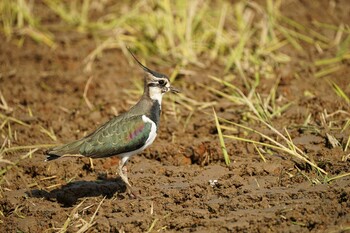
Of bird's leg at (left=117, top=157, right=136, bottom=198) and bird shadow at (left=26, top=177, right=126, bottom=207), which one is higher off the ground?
bird's leg at (left=117, top=157, right=136, bottom=198)

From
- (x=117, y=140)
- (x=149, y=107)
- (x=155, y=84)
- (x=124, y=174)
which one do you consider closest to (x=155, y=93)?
(x=155, y=84)

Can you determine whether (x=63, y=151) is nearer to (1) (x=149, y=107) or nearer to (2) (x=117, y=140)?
(2) (x=117, y=140)

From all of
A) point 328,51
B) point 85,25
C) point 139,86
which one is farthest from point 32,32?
point 328,51

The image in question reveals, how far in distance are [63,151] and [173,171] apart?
1.11 metres

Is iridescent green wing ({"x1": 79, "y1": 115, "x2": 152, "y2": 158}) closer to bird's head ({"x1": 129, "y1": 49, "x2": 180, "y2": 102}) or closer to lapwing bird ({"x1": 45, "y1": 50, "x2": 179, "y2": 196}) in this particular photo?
lapwing bird ({"x1": 45, "y1": 50, "x2": 179, "y2": 196})

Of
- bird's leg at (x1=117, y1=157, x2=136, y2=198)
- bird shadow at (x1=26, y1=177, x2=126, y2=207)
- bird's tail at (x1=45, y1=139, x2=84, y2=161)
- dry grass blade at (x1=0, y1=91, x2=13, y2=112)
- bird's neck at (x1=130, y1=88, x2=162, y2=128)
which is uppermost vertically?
bird's neck at (x1=130, y1=88, x2=162, y2=128)

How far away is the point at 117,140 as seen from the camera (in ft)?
22.1

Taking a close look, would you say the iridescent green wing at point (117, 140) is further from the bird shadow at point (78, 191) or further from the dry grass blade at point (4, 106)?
the dry grass blade at point (4, 106)

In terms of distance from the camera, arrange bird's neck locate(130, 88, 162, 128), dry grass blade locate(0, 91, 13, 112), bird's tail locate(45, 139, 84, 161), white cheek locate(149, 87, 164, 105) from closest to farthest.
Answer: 1. bird's tail locate(45, 139, 84, 161)
2. bird's neck locate(130, 88, 162, 128)
3. white cheek locate(149, 87, 164, 105)
4. dry grass blade locate(0, 91, 13, 112)

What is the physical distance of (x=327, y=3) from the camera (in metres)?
12.0

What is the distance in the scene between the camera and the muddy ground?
19.6 feet

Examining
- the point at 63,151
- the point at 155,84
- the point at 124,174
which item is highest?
the point at 155,84

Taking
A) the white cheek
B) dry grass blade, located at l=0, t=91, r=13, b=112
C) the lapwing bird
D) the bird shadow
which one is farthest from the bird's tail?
dry grass blade, located at l=0, t=91, r=13, b=112

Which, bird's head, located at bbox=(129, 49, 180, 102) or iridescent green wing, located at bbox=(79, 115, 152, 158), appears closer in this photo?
iridescent green wing, located at bbox=(79, 115, 152, 158)
